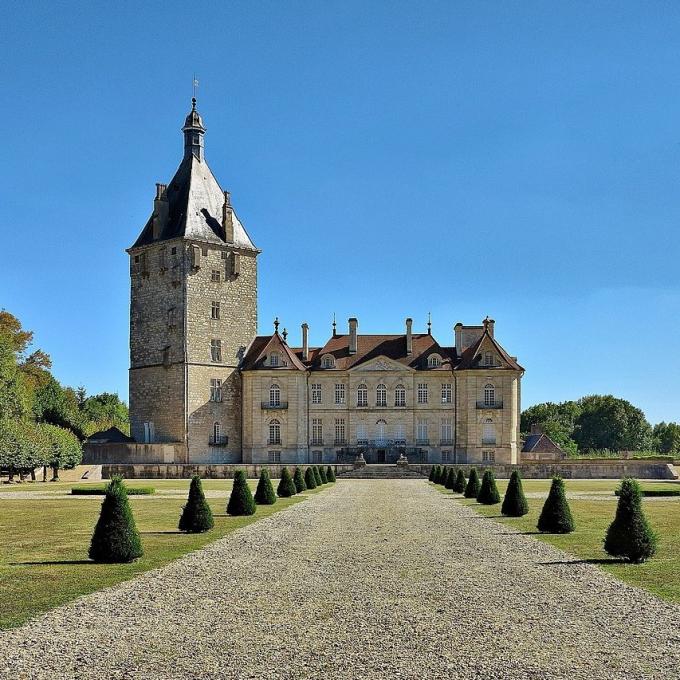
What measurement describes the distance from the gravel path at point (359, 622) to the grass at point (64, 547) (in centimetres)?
41

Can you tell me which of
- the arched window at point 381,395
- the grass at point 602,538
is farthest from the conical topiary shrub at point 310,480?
the arched window at point 381,395

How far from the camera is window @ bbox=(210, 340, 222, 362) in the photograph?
6197cm

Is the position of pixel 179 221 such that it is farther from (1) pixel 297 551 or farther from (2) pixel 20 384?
(1) pixel 297 551

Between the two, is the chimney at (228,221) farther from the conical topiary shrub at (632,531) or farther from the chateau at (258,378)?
the conical topiary shrub at (632,531)

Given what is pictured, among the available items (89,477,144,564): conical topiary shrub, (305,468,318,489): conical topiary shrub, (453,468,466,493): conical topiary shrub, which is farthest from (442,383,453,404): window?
(89,477,144,564): conical topiary shrub

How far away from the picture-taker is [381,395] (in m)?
63.2

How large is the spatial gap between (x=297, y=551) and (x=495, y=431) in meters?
47.4

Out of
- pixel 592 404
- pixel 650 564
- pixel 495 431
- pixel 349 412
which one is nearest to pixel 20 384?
pixel 349 412

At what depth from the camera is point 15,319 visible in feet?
228

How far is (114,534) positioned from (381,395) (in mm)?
49685

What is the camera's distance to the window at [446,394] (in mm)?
62875

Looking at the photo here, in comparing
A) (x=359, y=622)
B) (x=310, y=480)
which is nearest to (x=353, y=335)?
(x=310, y=480)

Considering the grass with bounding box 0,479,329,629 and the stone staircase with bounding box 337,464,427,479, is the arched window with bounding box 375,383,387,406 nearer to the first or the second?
the stone staircase with bounding box 337,464,427,479

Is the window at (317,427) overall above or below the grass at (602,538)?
above
